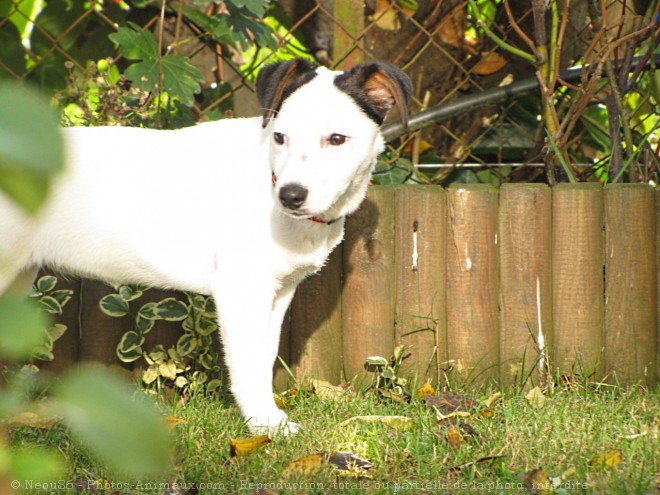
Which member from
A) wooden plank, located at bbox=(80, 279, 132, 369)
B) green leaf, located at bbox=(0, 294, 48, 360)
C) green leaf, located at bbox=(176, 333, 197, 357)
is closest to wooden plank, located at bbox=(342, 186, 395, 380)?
green leaf, located at bbox=(176, 333, 197, 357)

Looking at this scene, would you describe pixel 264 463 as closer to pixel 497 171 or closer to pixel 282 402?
pixel 282 402

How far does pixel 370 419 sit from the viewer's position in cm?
310

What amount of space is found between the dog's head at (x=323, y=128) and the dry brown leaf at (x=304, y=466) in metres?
0.82

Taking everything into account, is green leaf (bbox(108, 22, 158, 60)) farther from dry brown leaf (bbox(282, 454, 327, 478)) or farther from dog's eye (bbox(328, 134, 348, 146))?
dry brown leaf (bbox(282, 454, 327, 478))

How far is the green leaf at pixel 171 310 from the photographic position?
3531 millimetres

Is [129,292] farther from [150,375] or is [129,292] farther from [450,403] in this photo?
[450,403]

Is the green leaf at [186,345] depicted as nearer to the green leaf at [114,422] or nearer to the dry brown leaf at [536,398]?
the dry brown leaf at [536,398]

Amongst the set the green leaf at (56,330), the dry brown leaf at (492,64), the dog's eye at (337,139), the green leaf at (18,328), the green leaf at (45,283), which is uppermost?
the dry brown leaf at (492,64)

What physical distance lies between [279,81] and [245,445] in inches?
51.7

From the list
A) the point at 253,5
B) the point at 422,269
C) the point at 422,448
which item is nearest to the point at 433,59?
the point at 253,5

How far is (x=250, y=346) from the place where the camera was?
3.00m

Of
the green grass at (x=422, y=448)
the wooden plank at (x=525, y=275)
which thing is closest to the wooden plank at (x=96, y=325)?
the green grass at (x=422, y=448)

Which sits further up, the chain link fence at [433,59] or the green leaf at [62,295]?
the chain link fence at [433,59]

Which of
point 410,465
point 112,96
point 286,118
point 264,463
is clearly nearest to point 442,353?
point 410,465
